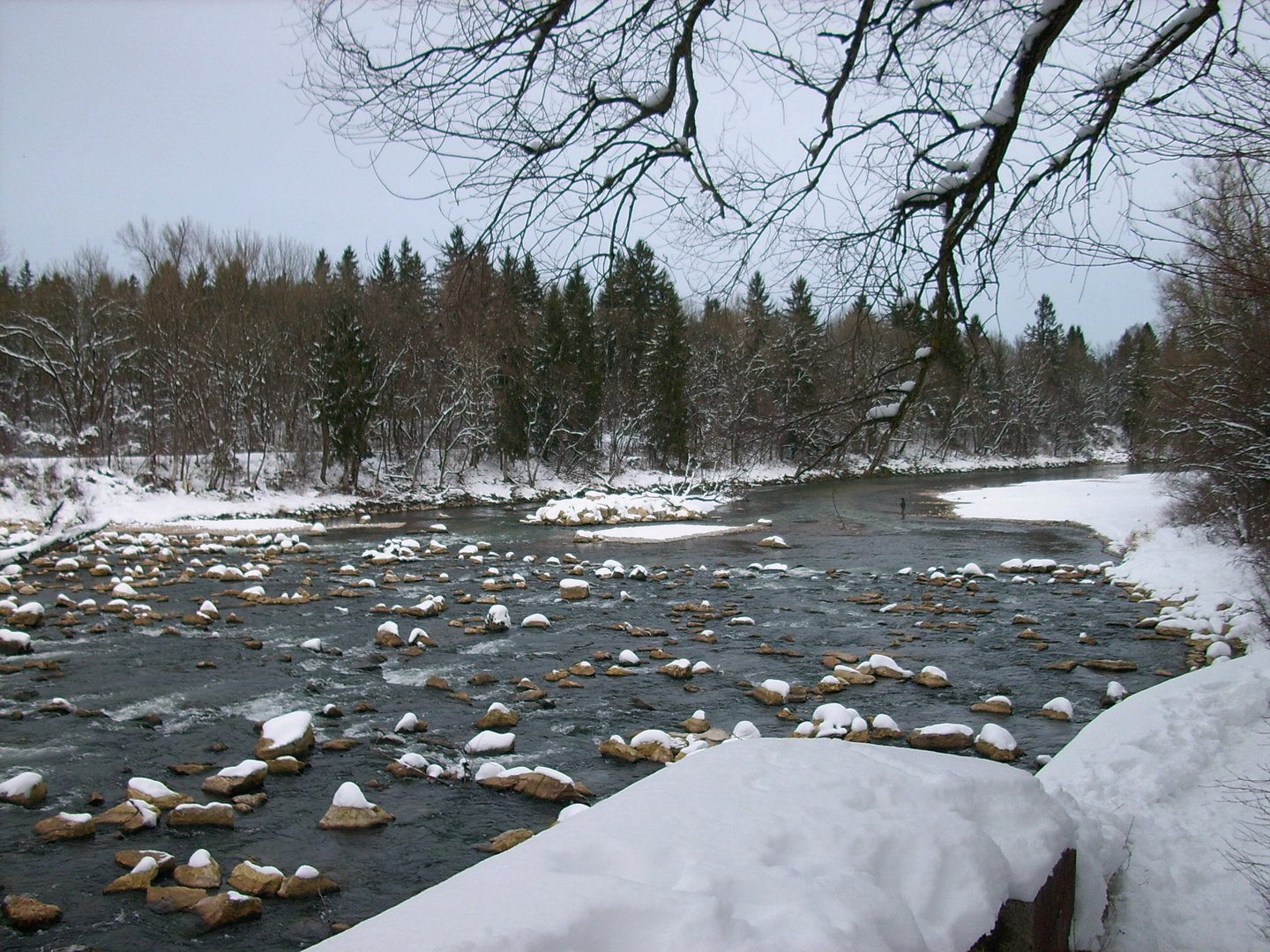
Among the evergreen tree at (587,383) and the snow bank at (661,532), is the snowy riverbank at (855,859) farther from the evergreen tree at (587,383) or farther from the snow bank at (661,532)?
the evergreen tree at (587,383)

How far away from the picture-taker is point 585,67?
2559 millimetres

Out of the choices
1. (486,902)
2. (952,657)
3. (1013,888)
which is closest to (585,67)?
(486,902)

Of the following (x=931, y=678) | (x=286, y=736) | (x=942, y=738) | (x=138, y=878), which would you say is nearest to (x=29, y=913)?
(x=138, y=878)

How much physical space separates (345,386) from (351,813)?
2941cm

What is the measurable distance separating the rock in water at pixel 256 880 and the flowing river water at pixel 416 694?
0.10 metres

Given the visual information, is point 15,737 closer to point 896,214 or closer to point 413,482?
point 896,214

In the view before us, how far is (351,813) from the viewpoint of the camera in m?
4.93

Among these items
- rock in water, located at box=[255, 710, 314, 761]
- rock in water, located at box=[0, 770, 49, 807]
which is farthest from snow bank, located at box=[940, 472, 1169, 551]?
rock in water, located at box=[0, 770, 49, 807]

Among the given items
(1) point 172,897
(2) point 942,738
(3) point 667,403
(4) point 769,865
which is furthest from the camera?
(3) point 667,403

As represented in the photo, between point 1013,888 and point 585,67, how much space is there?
2.79m

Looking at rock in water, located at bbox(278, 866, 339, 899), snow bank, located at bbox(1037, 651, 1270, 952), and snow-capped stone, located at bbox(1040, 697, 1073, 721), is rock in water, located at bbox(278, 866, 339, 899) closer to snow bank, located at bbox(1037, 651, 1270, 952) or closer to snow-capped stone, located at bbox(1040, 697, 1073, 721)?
snow bank, located at bbox(1037, 651, 1270, 952)

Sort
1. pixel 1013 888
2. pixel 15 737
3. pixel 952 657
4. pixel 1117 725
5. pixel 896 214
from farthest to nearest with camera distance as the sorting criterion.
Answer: pixel 952 657, pixel 15 737, pixel 1117 725, pixel 896 214, pixel 1013 888

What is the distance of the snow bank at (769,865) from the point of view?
5.54 feet

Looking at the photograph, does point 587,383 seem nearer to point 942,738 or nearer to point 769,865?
point 942,738
